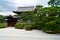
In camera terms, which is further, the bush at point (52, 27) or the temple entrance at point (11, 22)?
the temple entrance at point (11, 22)

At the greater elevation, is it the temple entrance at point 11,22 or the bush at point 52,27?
the bush at point 52,27

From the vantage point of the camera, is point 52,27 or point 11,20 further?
point 11,20

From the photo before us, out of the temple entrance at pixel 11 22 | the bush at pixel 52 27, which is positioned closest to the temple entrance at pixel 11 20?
the temple entrance at pixel 11 22

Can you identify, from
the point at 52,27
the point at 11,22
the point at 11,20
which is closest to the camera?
the point at 52,27

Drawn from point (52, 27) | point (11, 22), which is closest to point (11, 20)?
point (11, 22)

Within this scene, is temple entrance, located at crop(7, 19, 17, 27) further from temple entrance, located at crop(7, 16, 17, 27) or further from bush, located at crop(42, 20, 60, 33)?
A: bush, located at crop(42, 20, 60, 33)

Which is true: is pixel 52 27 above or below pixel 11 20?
above

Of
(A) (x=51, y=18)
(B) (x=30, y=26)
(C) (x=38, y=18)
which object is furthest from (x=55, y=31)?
(B) (x=30, y=26)

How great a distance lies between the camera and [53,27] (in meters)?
9.66

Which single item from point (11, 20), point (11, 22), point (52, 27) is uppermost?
point (52, 27)

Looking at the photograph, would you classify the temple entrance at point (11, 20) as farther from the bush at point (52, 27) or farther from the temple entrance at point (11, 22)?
the bush at point (52, 27)

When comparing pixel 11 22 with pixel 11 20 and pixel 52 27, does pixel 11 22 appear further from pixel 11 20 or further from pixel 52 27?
pixel 52 27

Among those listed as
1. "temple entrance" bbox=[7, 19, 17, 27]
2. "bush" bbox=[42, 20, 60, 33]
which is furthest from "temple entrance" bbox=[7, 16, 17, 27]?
"bush" bbox=[42, 20, 60, 33]

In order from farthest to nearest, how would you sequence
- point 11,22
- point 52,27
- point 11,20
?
point 11,20 < point 11,22 < point 52,27
